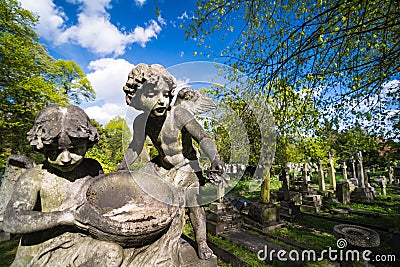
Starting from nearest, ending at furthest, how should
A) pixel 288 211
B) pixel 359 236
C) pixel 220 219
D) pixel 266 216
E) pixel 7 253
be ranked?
pixel 359 236 → pixel 7 253 → pixel 220 219 → pixel 266 216 → pixel 288 211

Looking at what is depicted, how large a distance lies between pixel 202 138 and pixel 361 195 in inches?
617

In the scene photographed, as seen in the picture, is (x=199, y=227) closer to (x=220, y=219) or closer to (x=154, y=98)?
(x=154, y=98)

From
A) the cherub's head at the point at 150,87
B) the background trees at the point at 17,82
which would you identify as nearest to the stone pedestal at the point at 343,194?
the cherub's head at the point at 150,87

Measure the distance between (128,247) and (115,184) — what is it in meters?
0.46

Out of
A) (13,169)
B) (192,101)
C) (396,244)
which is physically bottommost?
(396,244)

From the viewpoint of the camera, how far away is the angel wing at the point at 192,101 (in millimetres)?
2199

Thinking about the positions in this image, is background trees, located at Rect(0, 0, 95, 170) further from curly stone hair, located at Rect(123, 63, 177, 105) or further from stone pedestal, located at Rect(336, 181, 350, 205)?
stone pedestal, located at Rect(336, 181, 350, 205)

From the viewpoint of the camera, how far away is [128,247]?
157cm

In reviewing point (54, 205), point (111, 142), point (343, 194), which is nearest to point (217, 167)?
point (54, 205)

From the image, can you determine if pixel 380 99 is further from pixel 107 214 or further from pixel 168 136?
pixel 107 214

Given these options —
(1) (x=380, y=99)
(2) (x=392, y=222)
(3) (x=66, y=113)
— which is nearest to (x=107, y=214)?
(3) (x=66, y=113)

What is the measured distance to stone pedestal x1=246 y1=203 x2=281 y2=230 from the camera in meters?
8.66

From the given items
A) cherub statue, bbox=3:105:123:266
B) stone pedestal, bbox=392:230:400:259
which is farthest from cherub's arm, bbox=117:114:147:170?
stone pedestal, bbox=392:230:400:259

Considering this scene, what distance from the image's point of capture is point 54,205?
153 cm
